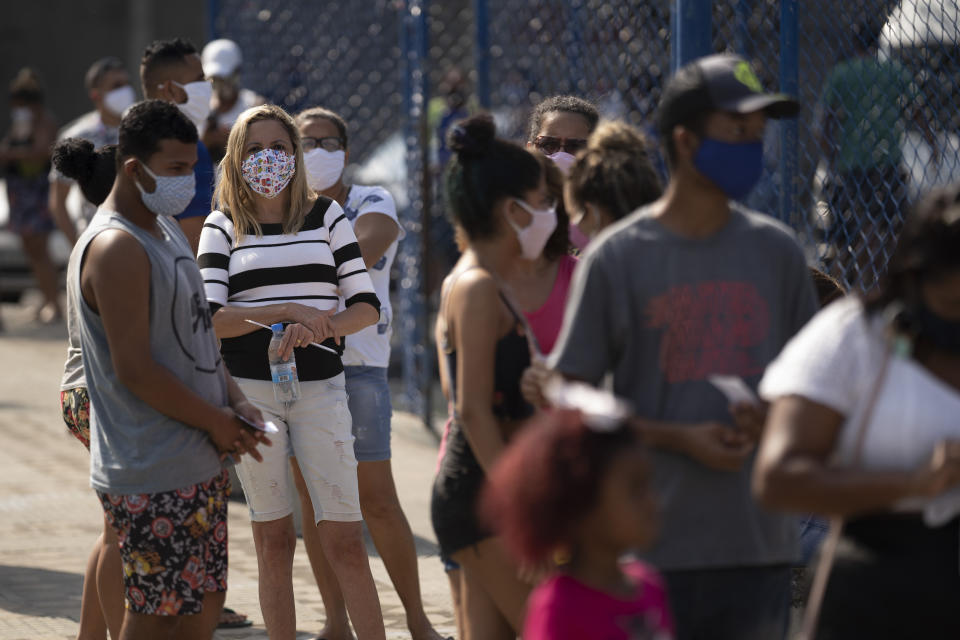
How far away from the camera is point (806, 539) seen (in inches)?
204

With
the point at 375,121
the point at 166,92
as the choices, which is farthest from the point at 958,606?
the point at 375,121

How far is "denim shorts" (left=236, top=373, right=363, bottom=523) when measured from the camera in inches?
191

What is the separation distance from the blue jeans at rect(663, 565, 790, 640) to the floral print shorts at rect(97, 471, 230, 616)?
140 cm

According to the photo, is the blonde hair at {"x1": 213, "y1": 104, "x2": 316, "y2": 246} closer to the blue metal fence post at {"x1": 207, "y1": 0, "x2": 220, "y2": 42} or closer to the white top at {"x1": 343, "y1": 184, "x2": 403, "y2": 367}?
the white top at {"x1": 343, "y1": 184, "x2": 403, "y2": 367}

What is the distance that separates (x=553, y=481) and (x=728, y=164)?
95 centimetres

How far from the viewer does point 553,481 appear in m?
2.59

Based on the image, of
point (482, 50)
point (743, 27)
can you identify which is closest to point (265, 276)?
point (743, 27)

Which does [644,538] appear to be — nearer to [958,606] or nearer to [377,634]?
[958,606]

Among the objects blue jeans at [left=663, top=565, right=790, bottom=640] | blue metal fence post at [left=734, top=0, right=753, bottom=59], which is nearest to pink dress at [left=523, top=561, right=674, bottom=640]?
blue jeans at [left=663, top=565, right=790, bottom=640]

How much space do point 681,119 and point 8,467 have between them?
20.0ft

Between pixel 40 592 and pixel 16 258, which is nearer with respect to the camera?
pixel 40 592

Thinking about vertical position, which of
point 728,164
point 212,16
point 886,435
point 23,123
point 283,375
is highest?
point 212,16

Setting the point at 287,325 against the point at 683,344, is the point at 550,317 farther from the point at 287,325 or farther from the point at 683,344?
the point at 287,325

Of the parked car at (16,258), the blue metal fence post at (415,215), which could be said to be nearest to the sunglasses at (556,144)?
the blue metal fence post at (415,215)
